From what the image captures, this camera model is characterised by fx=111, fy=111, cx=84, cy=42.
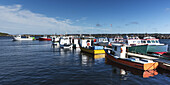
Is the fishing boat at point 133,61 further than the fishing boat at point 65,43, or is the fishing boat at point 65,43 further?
the fishing boat at point 65,43

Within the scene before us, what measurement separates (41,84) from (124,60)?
13.3m

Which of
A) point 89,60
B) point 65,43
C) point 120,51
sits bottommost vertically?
point 89,60

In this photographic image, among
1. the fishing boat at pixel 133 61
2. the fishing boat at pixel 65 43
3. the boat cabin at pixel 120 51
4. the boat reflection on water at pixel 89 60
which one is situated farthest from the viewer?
the fishing boat at pixel 65 43

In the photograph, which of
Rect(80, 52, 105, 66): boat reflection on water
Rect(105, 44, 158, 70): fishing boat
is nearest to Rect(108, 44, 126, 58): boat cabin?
Rect(105, 44, 158, 70): fishing boat

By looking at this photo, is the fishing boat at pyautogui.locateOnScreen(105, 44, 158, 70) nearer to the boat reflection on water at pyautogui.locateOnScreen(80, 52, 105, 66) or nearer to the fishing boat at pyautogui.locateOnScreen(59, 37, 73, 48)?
the boat reflection on water at pyautogui.locateOnScreen(80, 52, 105, 66)

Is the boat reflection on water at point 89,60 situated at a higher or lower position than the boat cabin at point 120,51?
lower

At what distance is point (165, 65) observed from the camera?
16188mm

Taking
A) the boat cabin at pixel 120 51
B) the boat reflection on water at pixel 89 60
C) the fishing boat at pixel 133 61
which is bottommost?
the boat reflection on water at pixel 89 60

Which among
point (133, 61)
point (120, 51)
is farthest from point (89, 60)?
point (133, 61)

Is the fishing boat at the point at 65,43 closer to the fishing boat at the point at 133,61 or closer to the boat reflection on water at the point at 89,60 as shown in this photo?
the boat reflection on water at the point at 89,60

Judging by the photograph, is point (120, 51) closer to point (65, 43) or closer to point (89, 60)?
point (89, 60)

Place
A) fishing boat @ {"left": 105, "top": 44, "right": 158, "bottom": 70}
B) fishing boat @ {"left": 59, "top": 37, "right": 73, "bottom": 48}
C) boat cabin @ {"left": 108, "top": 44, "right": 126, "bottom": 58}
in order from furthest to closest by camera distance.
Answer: fishing boat @ {"left": 59, "top": 37, "right": 73, "bottom": 48} → boat cabin @ {"left": 108, "top": 44, "right": 126, "bottom": 58} → fishing boat @ {"left": 105, "top": 44, "right": 158, "bottom": 70}

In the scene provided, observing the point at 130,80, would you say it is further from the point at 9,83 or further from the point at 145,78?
the point at 9,83

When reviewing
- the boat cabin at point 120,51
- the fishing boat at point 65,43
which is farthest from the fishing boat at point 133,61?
the fishing boat at point 65,43
